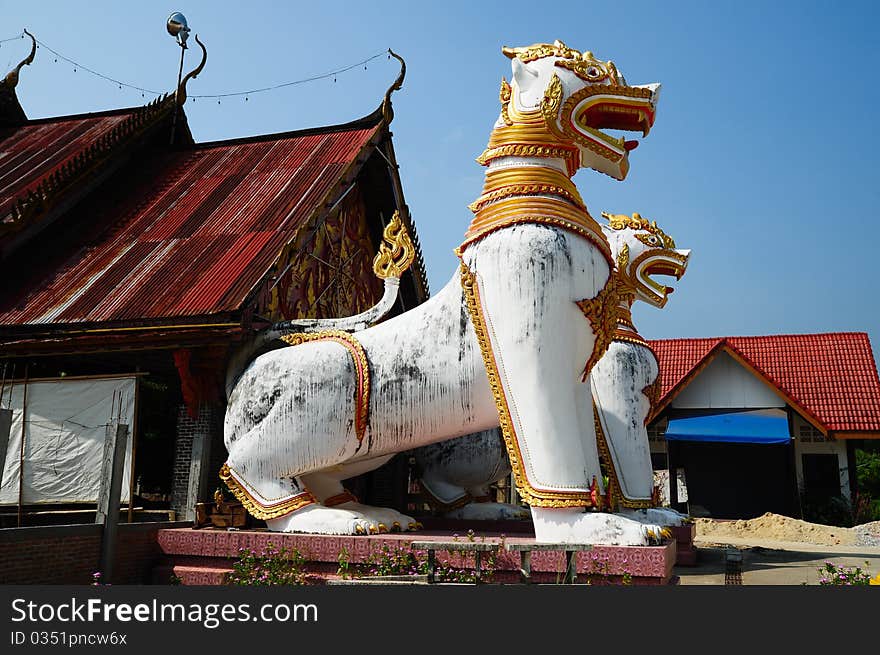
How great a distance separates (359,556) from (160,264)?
4690mm

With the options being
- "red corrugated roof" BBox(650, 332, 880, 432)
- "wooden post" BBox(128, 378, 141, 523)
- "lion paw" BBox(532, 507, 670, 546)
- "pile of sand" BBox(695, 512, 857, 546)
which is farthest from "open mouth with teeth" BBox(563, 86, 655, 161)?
"red corrugated roof" BBox(650, 332, 880, 432)

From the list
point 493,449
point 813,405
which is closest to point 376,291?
point 493,449

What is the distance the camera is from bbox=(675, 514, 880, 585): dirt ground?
9.30 meters

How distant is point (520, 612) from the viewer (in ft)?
13.5

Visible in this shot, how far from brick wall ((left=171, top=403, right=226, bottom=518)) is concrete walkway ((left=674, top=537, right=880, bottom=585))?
5160mm

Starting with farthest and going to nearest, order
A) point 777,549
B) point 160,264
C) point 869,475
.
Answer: point 869,475 < point 777,549 < point 160,264

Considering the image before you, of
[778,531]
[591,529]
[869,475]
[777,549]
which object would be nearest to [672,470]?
[778,531]

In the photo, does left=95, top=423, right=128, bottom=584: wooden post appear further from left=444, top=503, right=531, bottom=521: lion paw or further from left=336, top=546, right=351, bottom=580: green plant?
left=444, top=503, right=531, bottom=521: lion paw

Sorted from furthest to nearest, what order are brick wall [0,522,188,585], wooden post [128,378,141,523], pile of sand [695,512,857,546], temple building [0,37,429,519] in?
pile of sand [695,512,857,546] → temple building [0,37,429,519] → wooden post [128,378,141,523] → brick wall [0,522,188,585]

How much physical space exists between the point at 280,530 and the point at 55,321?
3533 mm

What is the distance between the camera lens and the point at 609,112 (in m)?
6.94

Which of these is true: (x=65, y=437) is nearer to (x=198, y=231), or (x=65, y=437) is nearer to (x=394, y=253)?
(x=198, y=231)

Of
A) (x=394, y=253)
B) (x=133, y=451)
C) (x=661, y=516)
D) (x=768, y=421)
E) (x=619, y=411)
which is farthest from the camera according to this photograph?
(x=768, y=421)

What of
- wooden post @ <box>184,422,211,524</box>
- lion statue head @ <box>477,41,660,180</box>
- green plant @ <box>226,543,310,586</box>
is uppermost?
lion statue head @ <box>477,41,660,180</box>
